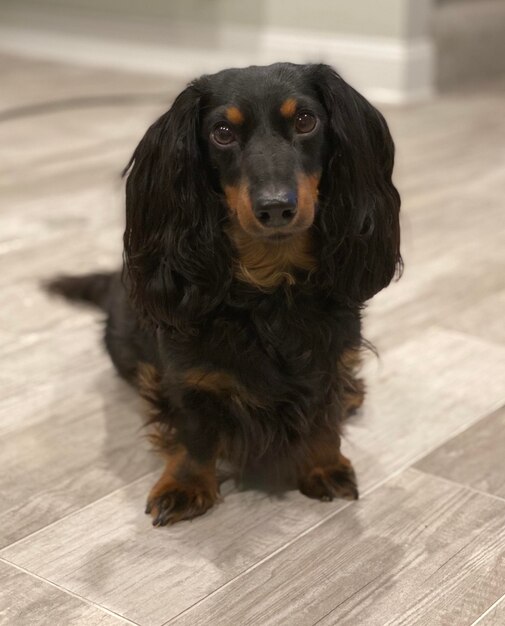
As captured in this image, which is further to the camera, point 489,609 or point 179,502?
point 179,502

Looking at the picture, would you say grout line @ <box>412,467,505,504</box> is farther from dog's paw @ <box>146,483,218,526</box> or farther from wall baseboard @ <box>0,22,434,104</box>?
wall baseboard @ <box>0,22,434,104</box>

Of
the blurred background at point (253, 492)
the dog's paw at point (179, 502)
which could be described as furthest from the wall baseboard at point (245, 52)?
the dog's paw at point (179, 502)

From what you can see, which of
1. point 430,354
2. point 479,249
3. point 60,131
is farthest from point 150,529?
point 60,131

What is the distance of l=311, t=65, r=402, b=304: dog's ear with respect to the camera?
1442mm

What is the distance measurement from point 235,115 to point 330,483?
1.94ft

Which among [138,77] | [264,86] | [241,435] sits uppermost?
[264,86]

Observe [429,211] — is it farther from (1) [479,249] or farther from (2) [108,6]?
(2) [108,6]

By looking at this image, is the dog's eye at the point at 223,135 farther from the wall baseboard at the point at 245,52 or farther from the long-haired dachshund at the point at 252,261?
the wall baseboard at the point at 245,52

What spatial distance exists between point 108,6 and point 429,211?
2.77m

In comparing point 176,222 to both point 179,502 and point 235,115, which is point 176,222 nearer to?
point 235,115

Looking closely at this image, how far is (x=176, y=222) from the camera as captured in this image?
146 centimetres

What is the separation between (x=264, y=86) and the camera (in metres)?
1.40

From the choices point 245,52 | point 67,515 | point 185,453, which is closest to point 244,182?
point 185,453

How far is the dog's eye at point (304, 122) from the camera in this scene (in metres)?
1.41
